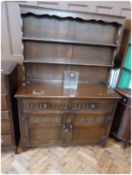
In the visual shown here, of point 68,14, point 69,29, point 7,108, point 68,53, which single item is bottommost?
point 7,108

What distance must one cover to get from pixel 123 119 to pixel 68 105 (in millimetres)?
733

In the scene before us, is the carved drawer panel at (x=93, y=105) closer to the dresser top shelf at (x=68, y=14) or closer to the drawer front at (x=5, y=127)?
the drawer front at (x=5, y=127)

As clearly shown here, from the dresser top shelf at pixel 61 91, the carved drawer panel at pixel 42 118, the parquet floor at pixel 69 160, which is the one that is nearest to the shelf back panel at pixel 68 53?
the dresser top shelf at pixel 61 91

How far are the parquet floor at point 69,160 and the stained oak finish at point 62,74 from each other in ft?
0.47

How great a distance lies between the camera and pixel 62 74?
5.55 ft

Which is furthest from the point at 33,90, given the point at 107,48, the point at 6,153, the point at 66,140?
the point at 107,48

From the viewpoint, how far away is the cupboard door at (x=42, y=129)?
1460mm

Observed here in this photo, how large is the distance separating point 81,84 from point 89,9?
0.87m

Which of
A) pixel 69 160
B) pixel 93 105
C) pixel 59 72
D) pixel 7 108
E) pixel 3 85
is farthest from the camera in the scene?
pixel 59 72

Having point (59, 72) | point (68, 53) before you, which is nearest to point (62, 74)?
point (59, 72)

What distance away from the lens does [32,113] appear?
142 centimetres

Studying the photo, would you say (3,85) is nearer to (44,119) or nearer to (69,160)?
(44,119)

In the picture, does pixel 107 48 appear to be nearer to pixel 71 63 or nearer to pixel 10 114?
pixel 71 63

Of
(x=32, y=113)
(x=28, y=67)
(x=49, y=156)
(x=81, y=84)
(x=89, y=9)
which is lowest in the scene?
(x=49, y=156)
